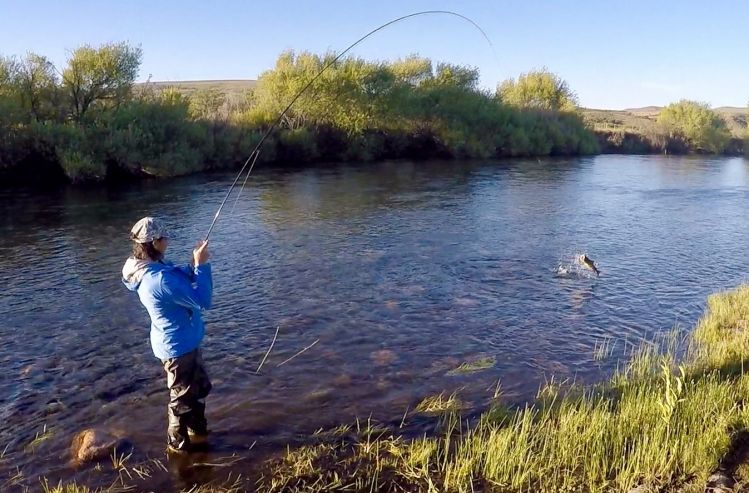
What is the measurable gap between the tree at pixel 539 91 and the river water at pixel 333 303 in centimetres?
4258

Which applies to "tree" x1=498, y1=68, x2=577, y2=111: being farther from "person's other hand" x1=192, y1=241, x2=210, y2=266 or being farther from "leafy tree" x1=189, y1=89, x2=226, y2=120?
"person's other hand" x1=192, y1=241, x2=210, y2=266

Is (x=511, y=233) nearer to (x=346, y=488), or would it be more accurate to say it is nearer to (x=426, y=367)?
(x=426, y=367)

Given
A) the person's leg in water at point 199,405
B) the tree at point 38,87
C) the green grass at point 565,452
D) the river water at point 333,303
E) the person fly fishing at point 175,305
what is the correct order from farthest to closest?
the tree at point 38,87 → the river water at point 333,303 → the person's leg in water at point 199,405 → the person fly fishing at point 175,305 → the green grass at point 565,452

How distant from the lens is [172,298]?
5406 millimetres

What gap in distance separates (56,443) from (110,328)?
12.6 ft

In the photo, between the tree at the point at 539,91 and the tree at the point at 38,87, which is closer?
the tree at the point at 38,87

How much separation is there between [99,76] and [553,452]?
110ft

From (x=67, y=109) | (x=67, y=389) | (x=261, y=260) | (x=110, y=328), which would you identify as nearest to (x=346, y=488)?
(x=67, y=389)

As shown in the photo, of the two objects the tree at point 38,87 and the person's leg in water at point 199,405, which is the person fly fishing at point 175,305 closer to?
the person's leg in water at point 199,405

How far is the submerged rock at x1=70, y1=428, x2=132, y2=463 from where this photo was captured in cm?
610

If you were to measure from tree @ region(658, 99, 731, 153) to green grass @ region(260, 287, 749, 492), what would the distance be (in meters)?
64.0

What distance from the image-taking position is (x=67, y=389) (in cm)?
780

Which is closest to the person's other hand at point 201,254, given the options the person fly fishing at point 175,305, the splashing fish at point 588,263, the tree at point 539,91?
the person fly fishing at point 175,305

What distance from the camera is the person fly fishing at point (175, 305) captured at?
5359mm
